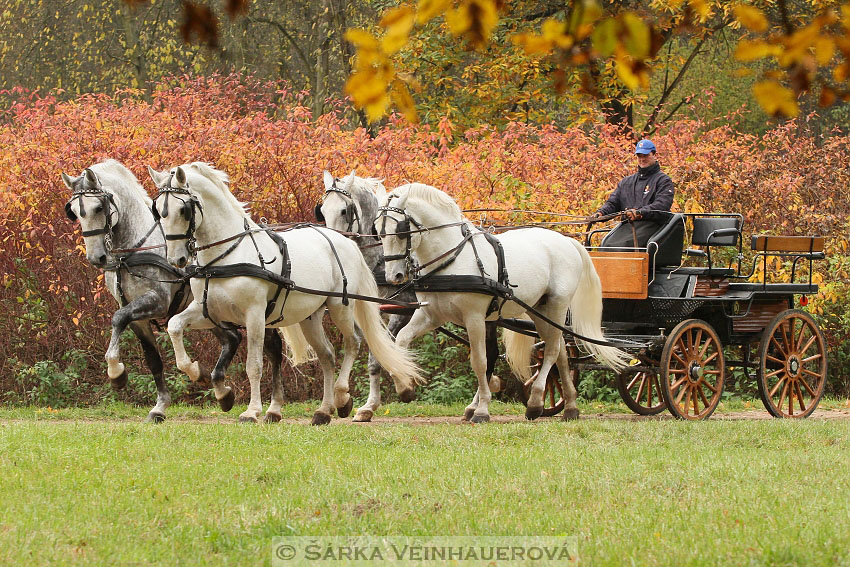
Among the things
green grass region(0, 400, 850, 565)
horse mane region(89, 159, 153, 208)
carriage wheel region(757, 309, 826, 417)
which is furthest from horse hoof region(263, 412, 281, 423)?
carriage wheel region(757, 309, 826, 417)

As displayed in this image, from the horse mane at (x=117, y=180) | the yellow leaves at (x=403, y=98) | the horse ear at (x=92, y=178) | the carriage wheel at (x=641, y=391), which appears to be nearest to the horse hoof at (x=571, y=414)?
the carriage wheel at (x=641, y=391)

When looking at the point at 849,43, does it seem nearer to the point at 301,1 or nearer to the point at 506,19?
the point at 506,19

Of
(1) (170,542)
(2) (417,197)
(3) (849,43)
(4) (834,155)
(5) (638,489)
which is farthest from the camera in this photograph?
(4) (834,155)

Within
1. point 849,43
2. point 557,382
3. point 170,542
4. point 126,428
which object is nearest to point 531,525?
point 170,542

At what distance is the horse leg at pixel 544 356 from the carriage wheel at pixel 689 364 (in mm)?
974

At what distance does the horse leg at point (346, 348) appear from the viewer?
34.5ft

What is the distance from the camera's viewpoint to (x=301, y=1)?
2353 cm

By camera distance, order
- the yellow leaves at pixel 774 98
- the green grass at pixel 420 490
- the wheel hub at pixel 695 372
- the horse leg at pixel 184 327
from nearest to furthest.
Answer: the yellow leaves at pixel 774 98
the green grass at pixel 420 490
the horse leg at pixel 184 327
the wheel hub at pixel 695 372

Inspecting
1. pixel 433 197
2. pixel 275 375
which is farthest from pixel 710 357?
pixel 275 375

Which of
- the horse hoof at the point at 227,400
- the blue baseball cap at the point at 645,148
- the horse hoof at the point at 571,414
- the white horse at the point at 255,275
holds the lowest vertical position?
the horse hoof at the point at 571,414

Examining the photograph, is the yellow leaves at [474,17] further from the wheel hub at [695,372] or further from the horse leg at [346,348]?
the wheel hub at [695,372]

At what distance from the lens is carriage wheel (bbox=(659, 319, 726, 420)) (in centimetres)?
1039

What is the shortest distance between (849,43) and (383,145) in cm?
1042

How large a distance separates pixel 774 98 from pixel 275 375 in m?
7.73
